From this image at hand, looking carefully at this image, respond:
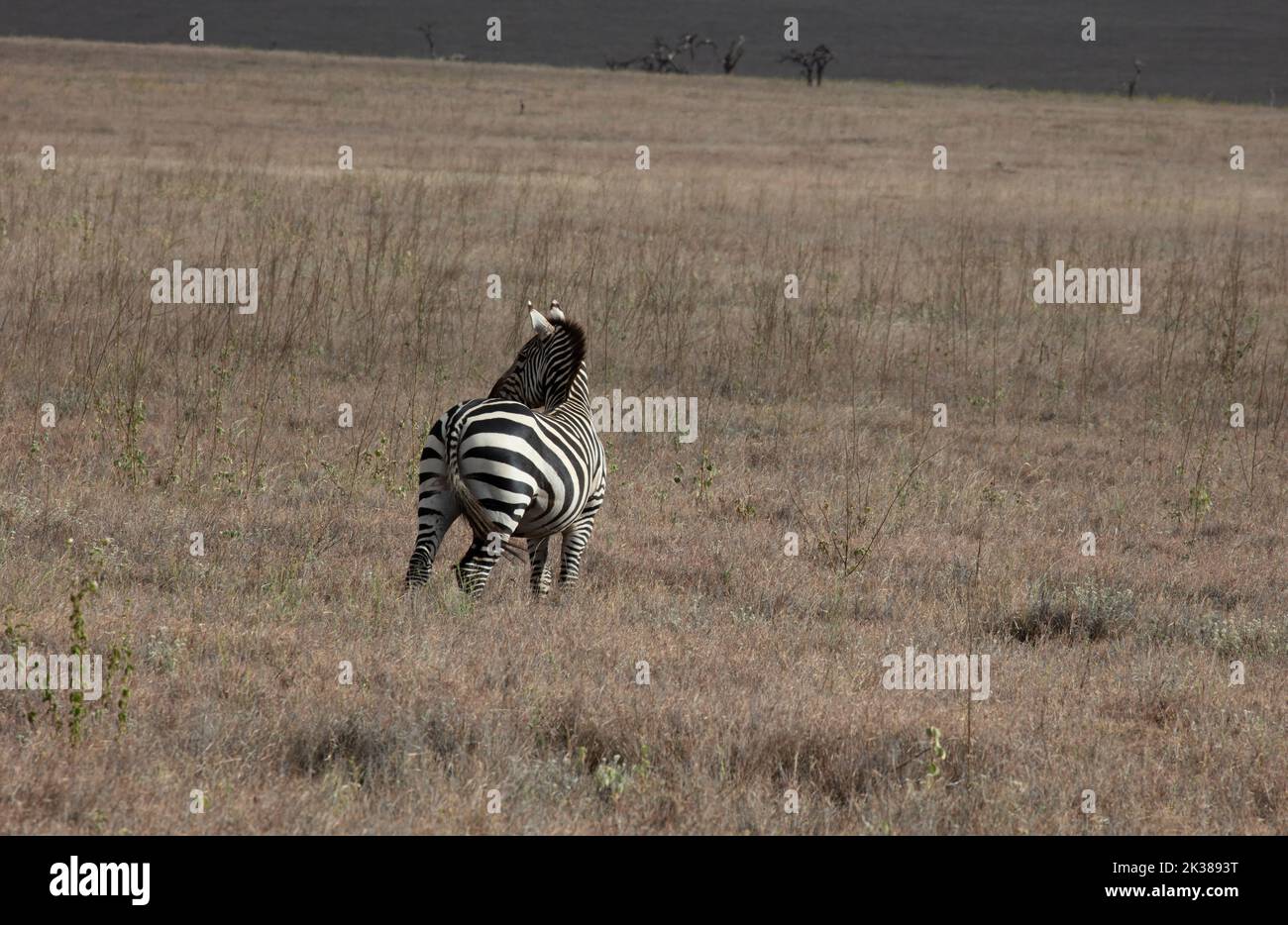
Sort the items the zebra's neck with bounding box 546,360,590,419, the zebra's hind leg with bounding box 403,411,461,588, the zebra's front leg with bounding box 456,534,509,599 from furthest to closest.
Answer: the zebra's neck with bounding box 546,360,590,419, the zebra's hind leg with bounding box 403,411,461,588, the zebra's front leg with bounding box 456,534,509,599

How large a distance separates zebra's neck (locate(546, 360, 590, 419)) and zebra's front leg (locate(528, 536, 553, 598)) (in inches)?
27.3

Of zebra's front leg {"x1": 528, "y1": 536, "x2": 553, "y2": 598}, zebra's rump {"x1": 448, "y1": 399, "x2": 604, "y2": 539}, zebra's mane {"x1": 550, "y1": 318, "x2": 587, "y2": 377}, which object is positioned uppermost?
zebra's mane {"x1": 550, "y1": 318, "x2": 587, "y2": 377}

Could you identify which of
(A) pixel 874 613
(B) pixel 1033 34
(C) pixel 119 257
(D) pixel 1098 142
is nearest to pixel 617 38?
(B) pixel 1033 34

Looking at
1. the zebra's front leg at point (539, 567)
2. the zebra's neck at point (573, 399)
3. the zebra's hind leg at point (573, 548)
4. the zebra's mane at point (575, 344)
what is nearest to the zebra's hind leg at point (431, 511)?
the zebra's front leg at point (539, 567)

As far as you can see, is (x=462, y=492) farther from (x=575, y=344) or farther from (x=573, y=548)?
(x=575, y=344)

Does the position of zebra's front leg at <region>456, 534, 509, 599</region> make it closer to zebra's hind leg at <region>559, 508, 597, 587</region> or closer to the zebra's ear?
zebra's hind leg at <region>559, 508, 597, 587</region>

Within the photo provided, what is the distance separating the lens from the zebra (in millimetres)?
6184

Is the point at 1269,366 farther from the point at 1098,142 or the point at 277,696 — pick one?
the point at 1098,142

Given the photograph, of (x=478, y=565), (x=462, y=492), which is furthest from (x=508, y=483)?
(x=478, y=565)

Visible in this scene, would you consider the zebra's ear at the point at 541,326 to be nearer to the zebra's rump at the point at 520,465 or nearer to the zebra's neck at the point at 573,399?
the zebra's neck at the point at 573,399

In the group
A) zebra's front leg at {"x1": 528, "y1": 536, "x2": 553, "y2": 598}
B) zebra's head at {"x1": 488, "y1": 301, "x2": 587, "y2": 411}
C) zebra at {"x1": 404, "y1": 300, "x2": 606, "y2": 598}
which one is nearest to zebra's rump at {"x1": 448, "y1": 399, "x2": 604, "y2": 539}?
zebra at {"x1": 404, "y1": 300, "x2": 606, "y2": 598}

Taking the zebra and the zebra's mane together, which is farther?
the zebra's mane

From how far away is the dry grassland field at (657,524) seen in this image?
4.68 meters

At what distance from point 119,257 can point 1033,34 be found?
428 ft
